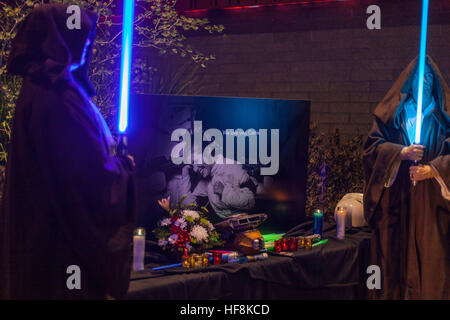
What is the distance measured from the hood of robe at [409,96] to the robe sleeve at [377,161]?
0.10m

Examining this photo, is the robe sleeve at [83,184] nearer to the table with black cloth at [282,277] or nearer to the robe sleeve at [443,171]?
the table with black cloth at [282,277]

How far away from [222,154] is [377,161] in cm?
115

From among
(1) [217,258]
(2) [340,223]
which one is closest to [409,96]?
(2) [340,223]

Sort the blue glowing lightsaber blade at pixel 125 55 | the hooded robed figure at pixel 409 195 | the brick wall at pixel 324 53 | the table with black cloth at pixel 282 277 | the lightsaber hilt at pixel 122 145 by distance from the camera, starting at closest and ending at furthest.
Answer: the blue glowing lightsaber blade at pixel 125 55, the lightsaber hilt at pixel 122 145, the table with black cloth at pixel 282 277, the hooded robed figure at pixel 409 195, the brick wall at pixel 324 53

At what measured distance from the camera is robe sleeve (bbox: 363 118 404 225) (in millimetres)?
3923

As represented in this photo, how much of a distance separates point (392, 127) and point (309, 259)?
3.85 ft

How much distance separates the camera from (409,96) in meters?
4.05

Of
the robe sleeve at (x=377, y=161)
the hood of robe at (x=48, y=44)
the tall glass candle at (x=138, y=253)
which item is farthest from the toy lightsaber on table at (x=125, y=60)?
the robe sleeve at (x=377, y=161)

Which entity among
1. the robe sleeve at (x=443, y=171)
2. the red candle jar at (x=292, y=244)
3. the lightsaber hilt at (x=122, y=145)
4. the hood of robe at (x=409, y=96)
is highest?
the hood of robe at (x=409, y=96)

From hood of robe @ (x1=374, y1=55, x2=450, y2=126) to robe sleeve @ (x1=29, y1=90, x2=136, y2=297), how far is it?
7.68ft

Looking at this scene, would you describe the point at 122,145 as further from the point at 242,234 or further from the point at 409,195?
the point at 409,195

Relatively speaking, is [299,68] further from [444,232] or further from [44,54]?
[44,54]

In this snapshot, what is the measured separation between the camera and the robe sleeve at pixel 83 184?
2.32 m
